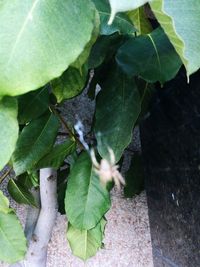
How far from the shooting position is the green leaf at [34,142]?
610 millimetres

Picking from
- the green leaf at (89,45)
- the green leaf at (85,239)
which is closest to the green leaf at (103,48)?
the green leaf at (89,45)

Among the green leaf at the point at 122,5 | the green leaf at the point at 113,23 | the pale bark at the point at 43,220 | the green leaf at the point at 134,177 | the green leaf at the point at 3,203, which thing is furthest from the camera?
the green leaf at the point at 134,177

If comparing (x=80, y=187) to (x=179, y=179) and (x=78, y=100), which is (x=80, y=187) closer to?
(x=179, y=179)

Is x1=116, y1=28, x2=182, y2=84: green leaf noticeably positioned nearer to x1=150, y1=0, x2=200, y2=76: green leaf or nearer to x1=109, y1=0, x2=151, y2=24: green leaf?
x1=150, y1=0, x2=200, y2=76: green leaf

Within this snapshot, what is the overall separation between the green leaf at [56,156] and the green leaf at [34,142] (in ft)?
0.10

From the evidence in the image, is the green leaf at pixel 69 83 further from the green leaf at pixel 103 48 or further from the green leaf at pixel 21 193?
the green leaf at pixel 21 193

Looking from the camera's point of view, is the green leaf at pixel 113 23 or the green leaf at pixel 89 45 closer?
the green leaf at pixel 89 45

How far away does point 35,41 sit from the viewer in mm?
343

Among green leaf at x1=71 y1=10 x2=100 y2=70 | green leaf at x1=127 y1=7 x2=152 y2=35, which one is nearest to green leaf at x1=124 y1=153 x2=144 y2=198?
green leaf at x1=127 y1=7 x2=152 y2=35

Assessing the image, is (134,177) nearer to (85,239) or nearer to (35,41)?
(85,239)

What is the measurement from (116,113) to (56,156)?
0.55ft

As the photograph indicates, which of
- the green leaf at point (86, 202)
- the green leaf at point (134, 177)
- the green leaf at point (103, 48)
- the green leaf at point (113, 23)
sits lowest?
the green leaf at point (134, 177)

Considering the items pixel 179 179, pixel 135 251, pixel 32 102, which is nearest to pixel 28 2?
pixel 32 102

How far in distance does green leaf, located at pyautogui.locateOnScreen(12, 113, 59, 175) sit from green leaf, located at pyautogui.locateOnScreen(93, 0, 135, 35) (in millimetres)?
185
